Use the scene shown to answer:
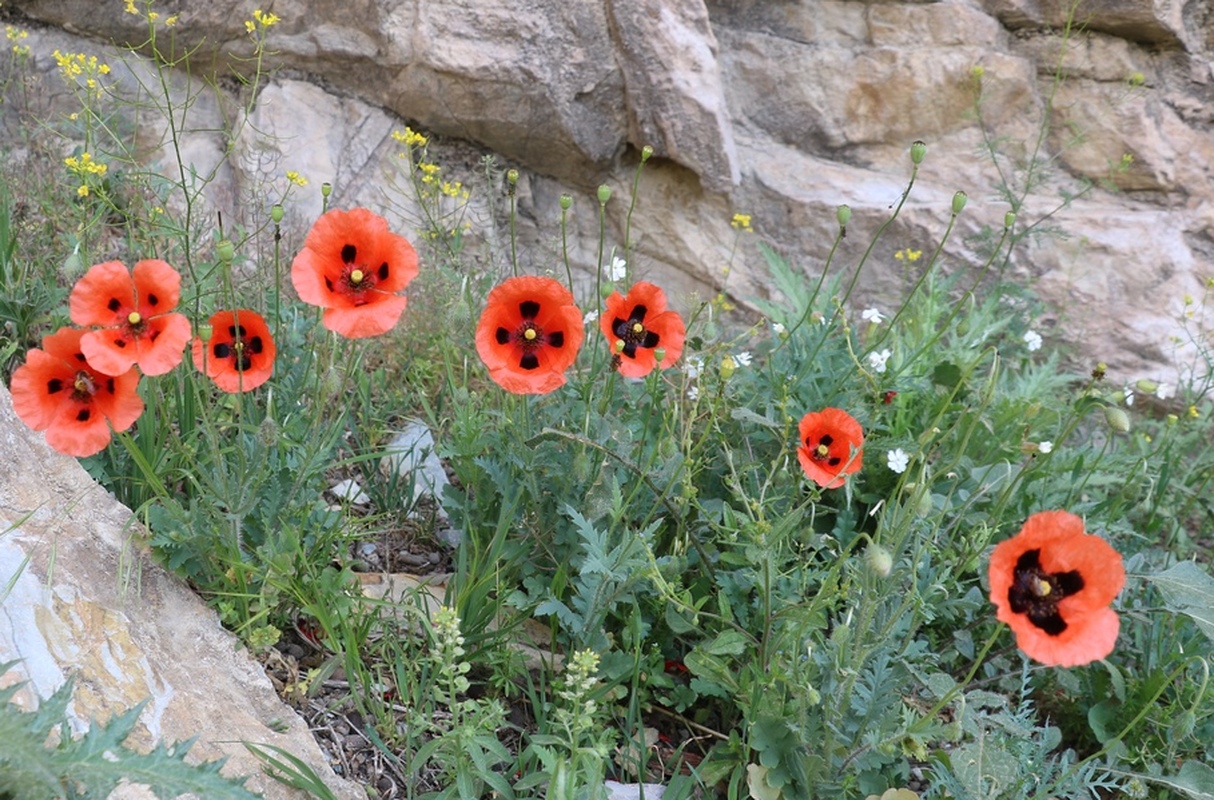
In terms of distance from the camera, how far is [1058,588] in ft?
5.92

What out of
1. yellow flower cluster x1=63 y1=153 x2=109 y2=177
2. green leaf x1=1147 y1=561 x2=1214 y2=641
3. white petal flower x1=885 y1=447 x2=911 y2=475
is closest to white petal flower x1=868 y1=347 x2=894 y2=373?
white petal flower x1=885 y1=447 x2=911 y2=475

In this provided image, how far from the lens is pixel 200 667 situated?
2.19 metres

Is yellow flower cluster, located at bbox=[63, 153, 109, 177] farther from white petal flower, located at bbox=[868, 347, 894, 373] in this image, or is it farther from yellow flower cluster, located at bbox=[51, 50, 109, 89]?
white petal flower, located at bbox=[868, 347, 894, 373]

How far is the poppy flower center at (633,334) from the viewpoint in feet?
8.28

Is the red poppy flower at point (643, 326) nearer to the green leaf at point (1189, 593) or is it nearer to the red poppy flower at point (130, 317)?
the red poppy flower at point (130, 317)

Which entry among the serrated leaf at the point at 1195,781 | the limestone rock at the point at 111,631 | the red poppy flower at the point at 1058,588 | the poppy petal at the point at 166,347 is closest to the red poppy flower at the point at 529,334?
the poppy petal at the point at 166,347

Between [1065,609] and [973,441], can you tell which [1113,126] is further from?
[1065,609]

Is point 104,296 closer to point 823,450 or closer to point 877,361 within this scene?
point 823,450

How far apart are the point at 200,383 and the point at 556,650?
115 centimetres

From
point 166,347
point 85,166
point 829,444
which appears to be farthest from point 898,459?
point 85,166

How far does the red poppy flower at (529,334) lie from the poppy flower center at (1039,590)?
39.0 inches

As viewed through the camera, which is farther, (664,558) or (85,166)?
(85,166)

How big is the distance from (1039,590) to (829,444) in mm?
821

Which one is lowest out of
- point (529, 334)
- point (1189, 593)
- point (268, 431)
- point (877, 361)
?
point (1189, 593)
